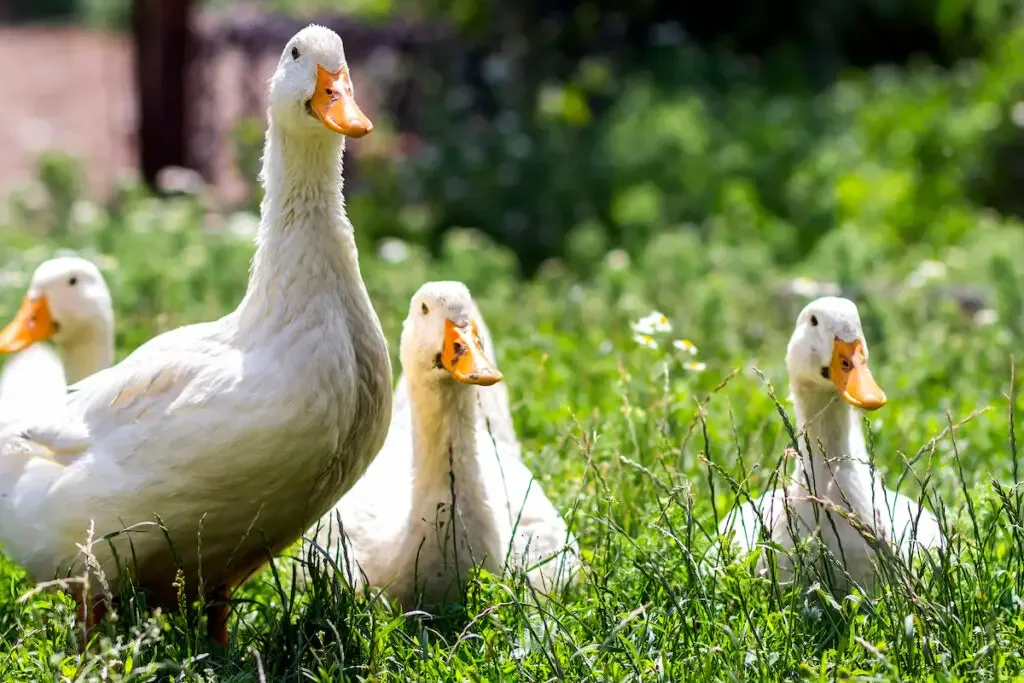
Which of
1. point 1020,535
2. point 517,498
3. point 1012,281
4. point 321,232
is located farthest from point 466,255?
point 1020,535

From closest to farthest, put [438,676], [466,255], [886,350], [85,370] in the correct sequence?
[438,676] → [85,370] → [886,350] → [466,255]

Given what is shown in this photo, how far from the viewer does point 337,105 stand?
3334mm

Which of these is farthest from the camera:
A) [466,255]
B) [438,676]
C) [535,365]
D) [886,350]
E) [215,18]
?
[215,18]

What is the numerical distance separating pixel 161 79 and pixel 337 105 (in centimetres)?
715

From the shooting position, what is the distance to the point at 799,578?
3.43 meters

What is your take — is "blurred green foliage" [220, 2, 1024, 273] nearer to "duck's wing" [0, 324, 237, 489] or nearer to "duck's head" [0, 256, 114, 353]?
"duck's head" [0, 256, 114, 353]

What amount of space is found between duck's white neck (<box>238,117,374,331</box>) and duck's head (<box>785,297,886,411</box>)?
3.73ft

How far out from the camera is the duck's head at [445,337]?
3609 millimetres

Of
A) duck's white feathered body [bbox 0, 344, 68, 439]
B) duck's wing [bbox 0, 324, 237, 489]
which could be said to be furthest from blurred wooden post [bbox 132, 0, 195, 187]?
duck's wing [bbox 0, 324, 237, 489]

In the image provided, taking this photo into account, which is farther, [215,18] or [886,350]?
[215,18]

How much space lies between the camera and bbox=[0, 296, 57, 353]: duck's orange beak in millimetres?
4926

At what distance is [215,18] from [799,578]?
1061cm

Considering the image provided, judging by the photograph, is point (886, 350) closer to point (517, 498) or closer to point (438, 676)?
point (517, 498)

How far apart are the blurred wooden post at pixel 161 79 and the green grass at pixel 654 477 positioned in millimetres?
2369
